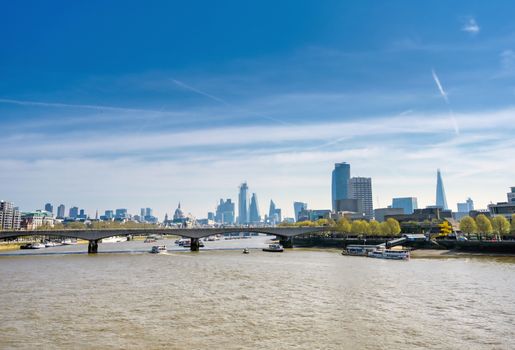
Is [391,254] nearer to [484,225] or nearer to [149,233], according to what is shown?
[484,225]

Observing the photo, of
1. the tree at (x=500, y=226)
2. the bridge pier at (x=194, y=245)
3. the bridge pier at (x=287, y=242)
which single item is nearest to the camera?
the tree at (x=500, y=226)

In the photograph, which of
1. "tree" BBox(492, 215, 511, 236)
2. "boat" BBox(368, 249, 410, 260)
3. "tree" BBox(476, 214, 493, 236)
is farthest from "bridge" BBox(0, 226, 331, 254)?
"tree" BBox(492, 215, 511, 236)

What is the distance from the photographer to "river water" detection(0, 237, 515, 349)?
25609 millimetres

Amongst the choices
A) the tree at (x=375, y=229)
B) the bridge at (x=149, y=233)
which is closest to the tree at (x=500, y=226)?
the tree at (x=375, y=229)

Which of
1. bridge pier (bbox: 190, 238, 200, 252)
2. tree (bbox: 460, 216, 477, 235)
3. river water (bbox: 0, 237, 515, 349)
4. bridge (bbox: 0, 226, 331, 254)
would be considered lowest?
river water (bbox: 0, 237, 515, 349)

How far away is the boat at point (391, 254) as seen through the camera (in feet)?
262

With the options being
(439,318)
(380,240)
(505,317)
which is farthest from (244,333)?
(380,240)

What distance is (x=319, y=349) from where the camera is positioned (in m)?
23.8

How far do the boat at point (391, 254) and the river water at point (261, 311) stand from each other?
24.5 m

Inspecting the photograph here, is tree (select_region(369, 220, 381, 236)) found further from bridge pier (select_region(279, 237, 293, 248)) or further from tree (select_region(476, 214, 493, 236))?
tree (select_region(476, 214, 493, 236))

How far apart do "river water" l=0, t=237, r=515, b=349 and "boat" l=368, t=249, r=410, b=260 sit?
24.5 m

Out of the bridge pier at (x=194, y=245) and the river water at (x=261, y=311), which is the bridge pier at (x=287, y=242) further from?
the river water at (x=261, y=311)

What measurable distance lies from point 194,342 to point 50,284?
30639 millimetres

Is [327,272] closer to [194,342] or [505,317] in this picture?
[505,317]
